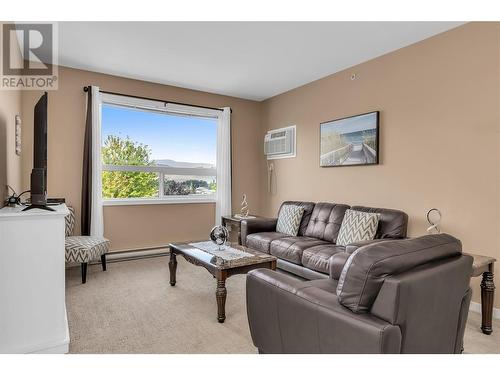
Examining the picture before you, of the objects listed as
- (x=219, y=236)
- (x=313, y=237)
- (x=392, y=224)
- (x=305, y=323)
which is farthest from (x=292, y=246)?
(x=305, y=323)

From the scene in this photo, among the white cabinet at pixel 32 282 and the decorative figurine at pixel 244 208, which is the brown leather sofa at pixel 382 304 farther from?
the decorative figurine at pixel 244 208

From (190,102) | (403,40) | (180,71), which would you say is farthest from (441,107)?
(190,102)

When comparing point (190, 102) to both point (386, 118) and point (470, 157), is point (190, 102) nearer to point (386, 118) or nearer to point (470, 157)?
point (386, 118)

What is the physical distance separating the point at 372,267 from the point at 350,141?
113 inches

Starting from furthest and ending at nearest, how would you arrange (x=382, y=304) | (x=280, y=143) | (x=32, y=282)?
(x=280, y=143), (x=32, y=282), (x=382, y=304)

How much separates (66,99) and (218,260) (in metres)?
2.97

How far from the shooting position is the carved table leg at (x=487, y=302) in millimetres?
2381

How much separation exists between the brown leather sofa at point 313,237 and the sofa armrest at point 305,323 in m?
1.04

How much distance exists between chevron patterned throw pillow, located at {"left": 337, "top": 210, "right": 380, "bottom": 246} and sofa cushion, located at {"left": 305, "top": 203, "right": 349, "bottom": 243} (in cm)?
21

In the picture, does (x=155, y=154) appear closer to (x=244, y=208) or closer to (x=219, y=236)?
(x=244, y=208)

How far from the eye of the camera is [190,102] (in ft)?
16.3

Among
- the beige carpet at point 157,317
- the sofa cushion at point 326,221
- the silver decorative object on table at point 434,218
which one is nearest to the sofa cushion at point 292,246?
the sofa cushion at point 326,221

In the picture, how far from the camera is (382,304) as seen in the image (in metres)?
1.29
